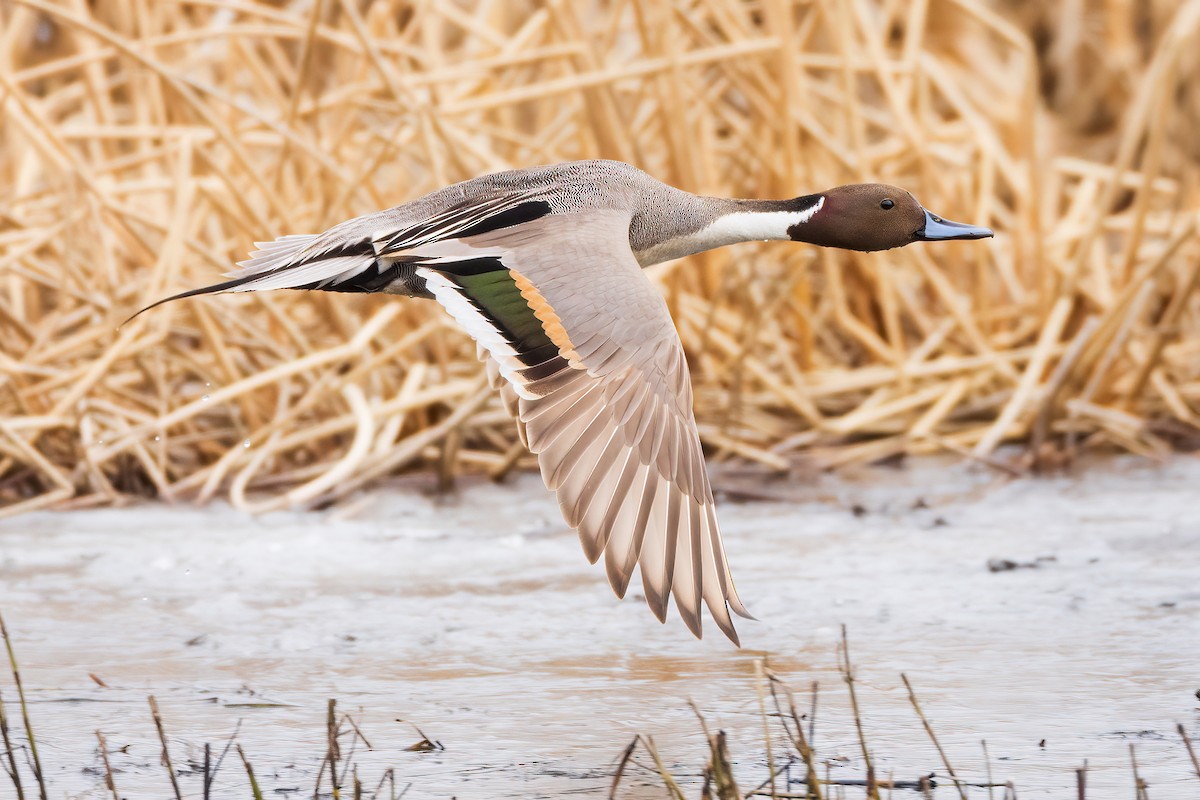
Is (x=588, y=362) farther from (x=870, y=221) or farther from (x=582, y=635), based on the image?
(x=870, y=221)

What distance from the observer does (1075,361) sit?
465 cm

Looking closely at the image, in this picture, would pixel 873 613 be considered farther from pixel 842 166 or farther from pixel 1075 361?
pixel 842 166

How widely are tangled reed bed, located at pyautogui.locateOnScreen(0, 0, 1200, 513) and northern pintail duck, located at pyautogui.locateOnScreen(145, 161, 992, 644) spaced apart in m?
1.09

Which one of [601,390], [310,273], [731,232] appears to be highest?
[731,232]

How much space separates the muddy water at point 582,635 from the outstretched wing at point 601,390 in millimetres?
299

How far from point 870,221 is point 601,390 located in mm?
1181

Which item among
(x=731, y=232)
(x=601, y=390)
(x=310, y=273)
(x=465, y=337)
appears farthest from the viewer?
(x=465, y=337)

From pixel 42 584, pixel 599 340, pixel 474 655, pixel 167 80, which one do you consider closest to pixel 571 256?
pixel 599 340

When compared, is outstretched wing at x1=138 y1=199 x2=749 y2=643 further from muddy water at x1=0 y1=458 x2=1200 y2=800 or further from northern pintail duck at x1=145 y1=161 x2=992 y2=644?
muddy water at x1=0 y1=458 x2=1200 y2=800

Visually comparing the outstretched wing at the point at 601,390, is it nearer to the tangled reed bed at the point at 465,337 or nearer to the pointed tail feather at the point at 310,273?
the pointed tail feather at the point at 310,273

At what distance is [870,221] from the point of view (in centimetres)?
365

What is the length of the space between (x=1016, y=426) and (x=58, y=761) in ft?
10.5

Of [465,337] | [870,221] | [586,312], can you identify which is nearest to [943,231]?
[870,221]

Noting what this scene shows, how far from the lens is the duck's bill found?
357 cm
